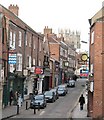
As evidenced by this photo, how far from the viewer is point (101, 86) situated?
24484mm

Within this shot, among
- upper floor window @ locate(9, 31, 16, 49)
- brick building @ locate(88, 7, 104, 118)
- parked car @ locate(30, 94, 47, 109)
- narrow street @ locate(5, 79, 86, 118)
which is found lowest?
narrow street @ locate(5, 79, 86, 118)

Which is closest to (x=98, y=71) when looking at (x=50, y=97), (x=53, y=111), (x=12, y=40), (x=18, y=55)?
(x=53, y=111)

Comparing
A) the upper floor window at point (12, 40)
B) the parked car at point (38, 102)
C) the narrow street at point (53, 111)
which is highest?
the upper floor window at point (12, 40)

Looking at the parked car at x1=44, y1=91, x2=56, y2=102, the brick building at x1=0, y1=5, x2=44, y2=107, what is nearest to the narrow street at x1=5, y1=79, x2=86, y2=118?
the parked car at x1=44, y1=91, x2=56, y2=102

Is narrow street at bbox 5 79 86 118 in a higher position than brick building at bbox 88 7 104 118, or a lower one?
lower

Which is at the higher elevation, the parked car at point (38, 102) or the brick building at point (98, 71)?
the brick building at point (98, 71)

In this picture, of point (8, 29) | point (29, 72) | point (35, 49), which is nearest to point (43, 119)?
point (8, 29)

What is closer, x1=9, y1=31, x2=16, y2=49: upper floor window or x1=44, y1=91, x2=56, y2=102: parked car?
x1=9, y1=31, x2=16, y2=49: upper floor window

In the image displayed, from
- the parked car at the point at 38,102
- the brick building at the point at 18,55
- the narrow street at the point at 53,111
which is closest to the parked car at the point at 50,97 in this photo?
the narrow street at the point at 53,111

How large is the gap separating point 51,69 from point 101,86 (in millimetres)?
44092

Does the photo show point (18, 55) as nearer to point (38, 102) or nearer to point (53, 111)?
point (38, 102)

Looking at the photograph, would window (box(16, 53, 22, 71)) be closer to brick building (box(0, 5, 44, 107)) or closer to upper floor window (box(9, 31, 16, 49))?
brick building (box(0, 5, 44, 107))

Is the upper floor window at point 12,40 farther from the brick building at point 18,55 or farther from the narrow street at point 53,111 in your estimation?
the narrow street at point 53,111

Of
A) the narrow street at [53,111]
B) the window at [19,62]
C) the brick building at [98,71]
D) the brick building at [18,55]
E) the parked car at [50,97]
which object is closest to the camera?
the brick building at [98,71]
